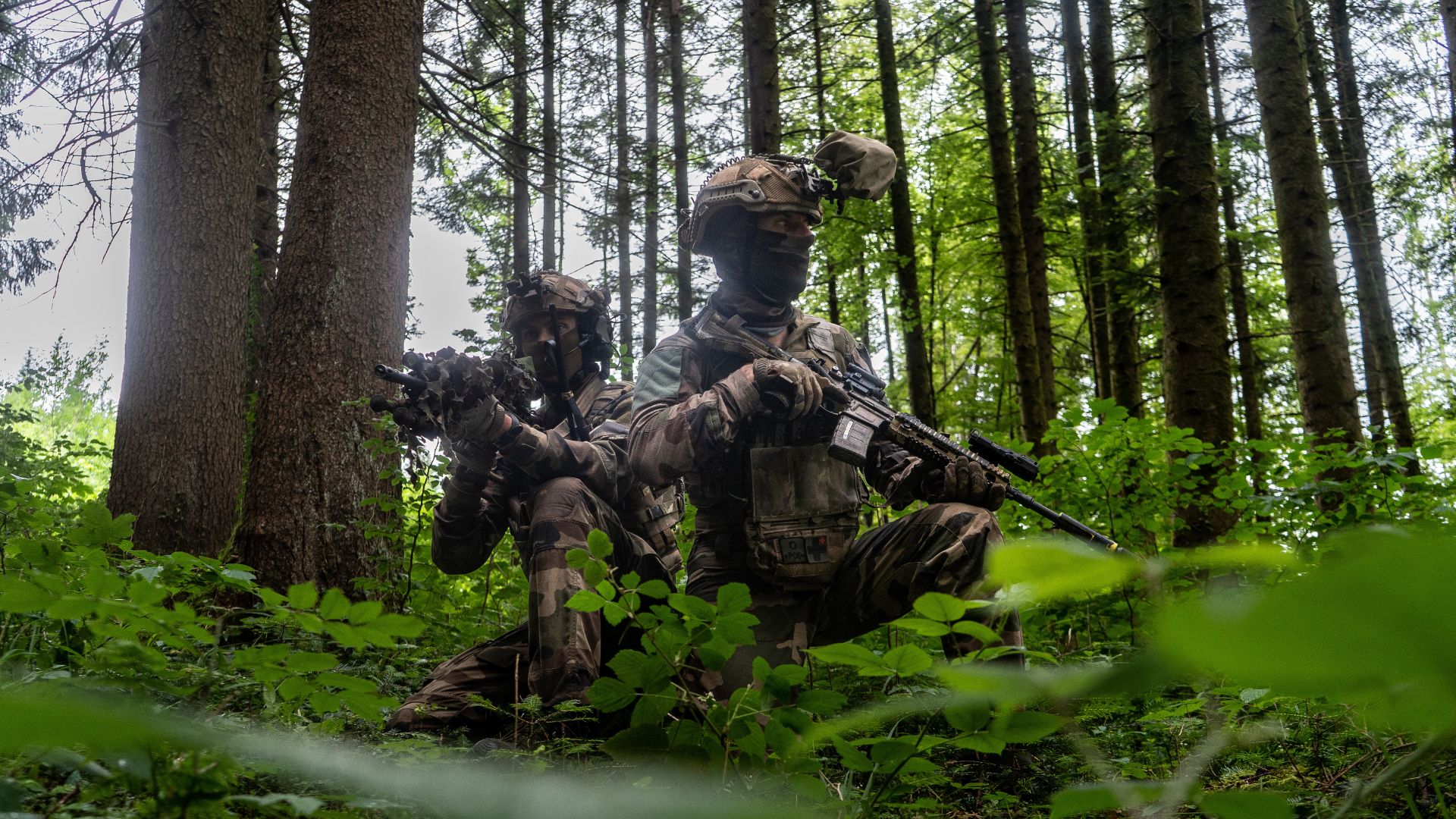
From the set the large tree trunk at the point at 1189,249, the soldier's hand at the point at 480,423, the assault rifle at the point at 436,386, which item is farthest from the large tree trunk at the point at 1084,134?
the assault rifle at the point at 436,386

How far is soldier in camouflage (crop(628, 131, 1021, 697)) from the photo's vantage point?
3.56 metres

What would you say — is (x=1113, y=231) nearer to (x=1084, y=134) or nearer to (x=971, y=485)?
(x=1084, y=134)

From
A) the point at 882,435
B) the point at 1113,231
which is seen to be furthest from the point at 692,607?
the point at 1113,231

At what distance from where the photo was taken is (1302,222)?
6.64 meters

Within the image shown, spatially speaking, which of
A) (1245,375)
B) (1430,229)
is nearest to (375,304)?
(1245,375)

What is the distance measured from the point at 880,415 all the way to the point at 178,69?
4.93 metres

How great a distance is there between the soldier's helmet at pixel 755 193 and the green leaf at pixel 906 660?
9.52 feet

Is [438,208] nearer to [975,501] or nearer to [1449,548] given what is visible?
[975,501]

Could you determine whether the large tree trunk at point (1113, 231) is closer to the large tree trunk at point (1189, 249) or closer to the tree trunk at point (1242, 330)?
the tree trunk at point (1242, 330)

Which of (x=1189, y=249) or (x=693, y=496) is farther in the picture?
(x=1189, y=249)

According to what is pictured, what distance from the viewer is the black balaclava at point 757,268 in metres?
4.13

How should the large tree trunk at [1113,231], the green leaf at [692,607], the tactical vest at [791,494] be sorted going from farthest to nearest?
the large tree trunk at [1113,231] < the tactical vest at [791,494] < the green leaf at [692,607]

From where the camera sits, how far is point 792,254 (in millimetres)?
4148

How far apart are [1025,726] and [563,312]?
3.61 meters
